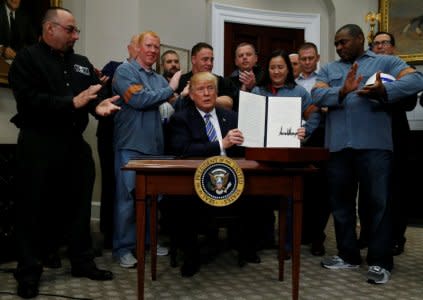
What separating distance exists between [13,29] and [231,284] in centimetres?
271

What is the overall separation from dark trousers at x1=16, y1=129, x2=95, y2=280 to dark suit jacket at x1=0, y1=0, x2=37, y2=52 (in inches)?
58.3

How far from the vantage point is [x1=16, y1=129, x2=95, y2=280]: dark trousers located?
302 centimetres

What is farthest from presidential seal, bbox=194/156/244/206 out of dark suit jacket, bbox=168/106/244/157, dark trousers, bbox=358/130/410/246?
dark trousers, bbox=358/130/410/246

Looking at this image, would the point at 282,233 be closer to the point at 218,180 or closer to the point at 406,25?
the point at 218,180

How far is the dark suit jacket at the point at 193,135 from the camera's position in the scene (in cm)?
326

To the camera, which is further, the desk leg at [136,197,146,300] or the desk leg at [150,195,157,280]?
the desk leg at [150,195,157,280]

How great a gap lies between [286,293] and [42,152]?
1.63 meters

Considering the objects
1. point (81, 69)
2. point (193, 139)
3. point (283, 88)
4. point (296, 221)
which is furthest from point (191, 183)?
point (283, 88)

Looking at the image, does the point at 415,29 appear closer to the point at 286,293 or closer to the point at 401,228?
the point at 401,228

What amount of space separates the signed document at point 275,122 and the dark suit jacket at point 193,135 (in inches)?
16.3

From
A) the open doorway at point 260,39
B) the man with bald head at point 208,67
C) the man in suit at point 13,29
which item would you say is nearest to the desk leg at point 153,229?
the man with bald head at point 208,67

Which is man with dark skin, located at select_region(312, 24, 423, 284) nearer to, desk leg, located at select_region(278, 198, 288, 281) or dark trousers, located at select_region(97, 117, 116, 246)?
desk leg, located at select_region(278, 198, 288, 281)

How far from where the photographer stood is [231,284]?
126 inches

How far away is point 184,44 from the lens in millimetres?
6117
